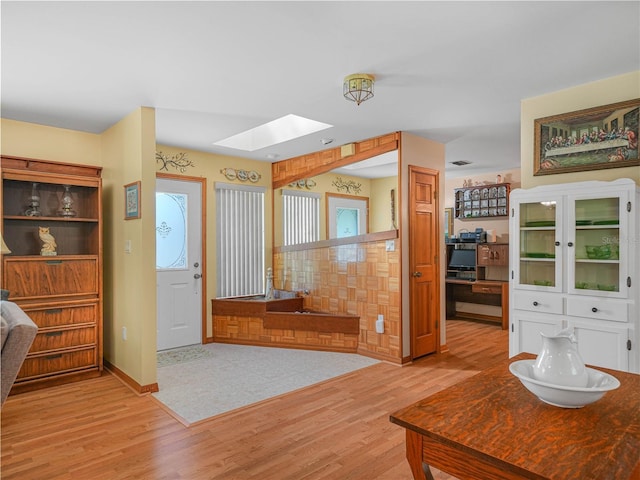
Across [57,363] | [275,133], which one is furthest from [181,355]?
[275,133]

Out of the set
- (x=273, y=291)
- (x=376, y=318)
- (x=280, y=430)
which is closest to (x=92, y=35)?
(x=280, y=430)

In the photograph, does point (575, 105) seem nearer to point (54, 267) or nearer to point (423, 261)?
point (423, 261)

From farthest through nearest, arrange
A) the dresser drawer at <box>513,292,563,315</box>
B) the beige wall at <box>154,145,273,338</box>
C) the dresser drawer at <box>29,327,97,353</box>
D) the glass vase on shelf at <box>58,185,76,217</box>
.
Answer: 1. the beige wall at <box>154,145,273,338</box>
2. the glass vase on shelf at <box>58,185,76,217</box>
3. the dresser drawer at <box>29,327,97,353</box>
4. the dresser drawer at <box>513,292,563,315</box>

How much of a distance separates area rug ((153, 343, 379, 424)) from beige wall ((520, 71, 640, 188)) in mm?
2412

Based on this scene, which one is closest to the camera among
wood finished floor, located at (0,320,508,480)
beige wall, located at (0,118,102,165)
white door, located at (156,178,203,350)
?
wood finished floor, located at (0,320,508,480)

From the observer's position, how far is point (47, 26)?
2168 millimetres

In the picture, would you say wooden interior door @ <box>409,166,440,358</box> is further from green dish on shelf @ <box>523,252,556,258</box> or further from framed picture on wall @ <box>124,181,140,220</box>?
framed picture on wall @ <box>124,181,140,220</box>

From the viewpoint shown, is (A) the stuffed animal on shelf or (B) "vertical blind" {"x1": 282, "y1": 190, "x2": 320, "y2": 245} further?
(B) "vertical blind" {"x1": 282, "y1": 190, "x2": 320, "y2": 245}

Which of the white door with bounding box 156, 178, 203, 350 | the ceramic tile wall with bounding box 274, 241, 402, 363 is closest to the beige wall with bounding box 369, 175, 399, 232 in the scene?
the ceramic tile wall with bounding box 274, 241, 402, 363

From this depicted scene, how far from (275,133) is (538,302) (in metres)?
3.20

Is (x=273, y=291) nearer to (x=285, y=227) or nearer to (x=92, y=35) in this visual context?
(x=285, y=227)

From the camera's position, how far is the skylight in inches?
171

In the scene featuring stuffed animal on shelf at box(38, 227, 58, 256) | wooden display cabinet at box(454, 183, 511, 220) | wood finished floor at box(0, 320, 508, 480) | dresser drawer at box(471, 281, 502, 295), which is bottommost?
wood finished floor at box(0, 320, 508, 480)

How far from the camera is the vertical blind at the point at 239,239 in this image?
17.6 ft
